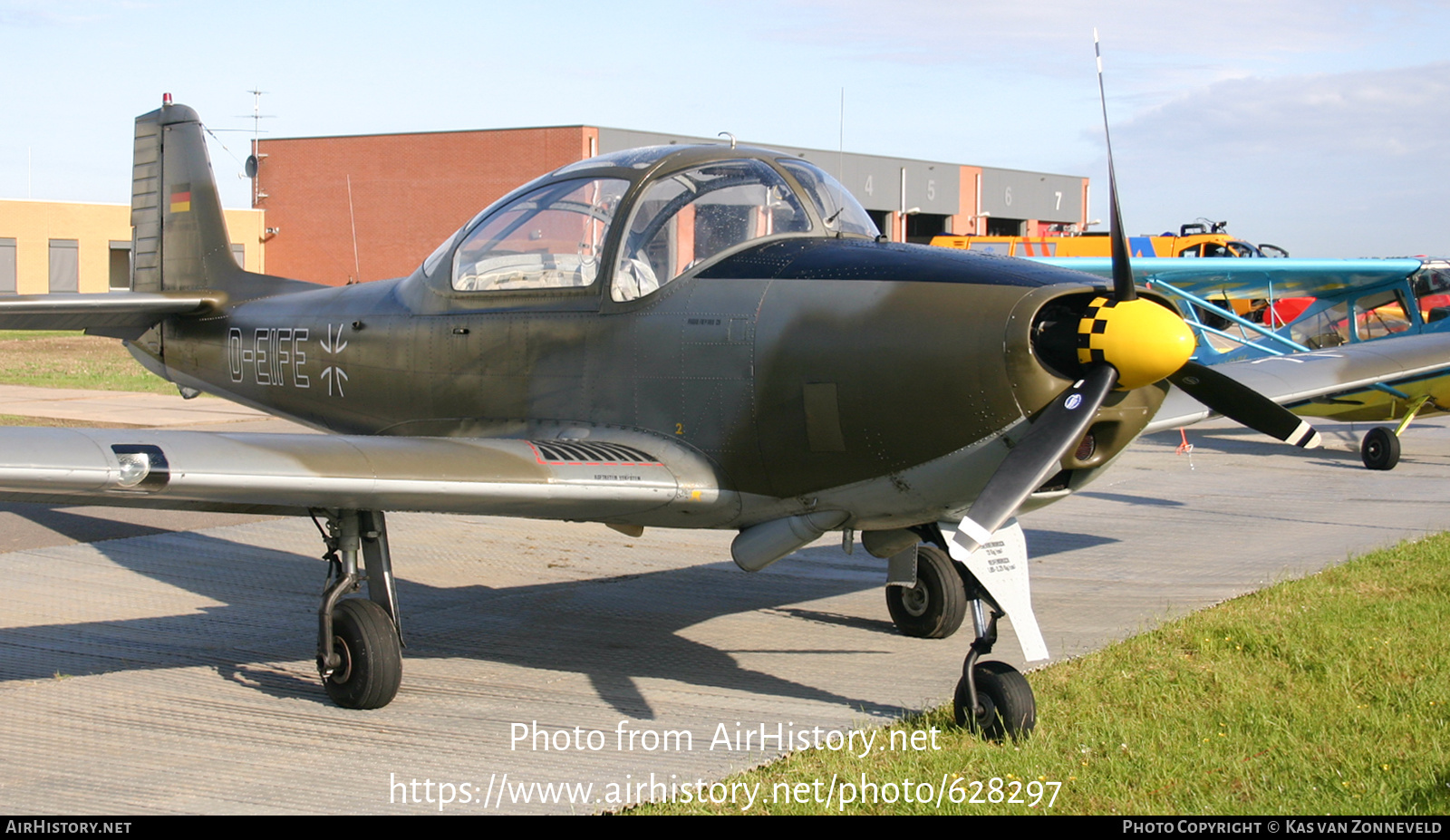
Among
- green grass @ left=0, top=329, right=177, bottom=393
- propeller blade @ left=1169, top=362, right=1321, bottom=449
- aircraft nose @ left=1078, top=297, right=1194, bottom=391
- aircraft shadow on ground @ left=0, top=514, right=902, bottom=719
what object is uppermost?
aircraft nose @ left=1078, top=297, right=1194, bottom=391

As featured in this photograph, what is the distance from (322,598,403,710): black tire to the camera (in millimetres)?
5570

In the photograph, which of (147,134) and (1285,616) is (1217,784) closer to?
(1285,616)

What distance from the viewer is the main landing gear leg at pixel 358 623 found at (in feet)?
18.3

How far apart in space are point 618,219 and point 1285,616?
13.7 ft

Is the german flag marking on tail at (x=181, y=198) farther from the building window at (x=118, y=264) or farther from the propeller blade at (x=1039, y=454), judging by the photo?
the building window at (x=118, y=264)

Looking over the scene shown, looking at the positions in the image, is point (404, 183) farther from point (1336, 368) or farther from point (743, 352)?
point (743, 352)

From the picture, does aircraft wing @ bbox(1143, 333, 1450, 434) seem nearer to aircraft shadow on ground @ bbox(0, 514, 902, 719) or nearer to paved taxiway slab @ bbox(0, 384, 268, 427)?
aircraft shadow on ground @ bbox(0, 514, 902, 719)

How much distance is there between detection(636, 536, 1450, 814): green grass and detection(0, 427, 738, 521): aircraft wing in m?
1.34

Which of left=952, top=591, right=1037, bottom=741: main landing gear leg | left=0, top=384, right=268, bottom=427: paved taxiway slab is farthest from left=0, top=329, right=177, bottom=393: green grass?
left=952, top=591, right=1037, bottom=741: main landing gear leg

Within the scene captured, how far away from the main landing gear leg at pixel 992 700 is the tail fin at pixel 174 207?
6476mm

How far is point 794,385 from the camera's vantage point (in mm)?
5098

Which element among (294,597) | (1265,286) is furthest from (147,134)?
(1265,286)

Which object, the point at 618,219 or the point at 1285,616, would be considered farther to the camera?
the point at 1285,616

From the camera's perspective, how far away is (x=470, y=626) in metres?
7.15
